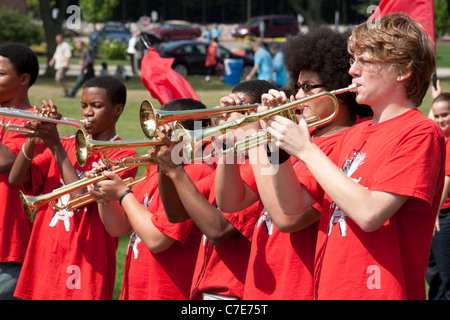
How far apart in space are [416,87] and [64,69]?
1913cm

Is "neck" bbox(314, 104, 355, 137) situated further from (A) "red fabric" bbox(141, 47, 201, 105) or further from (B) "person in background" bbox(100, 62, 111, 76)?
(B) "person in background" bbox(100, 62, 111, 76)

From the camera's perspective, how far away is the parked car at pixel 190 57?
27406 millimetres

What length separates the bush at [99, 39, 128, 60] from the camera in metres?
36.7

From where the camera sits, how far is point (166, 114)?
317cm

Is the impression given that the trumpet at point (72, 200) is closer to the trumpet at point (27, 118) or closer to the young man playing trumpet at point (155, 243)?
the young man playing trumpet at point (155, 243)

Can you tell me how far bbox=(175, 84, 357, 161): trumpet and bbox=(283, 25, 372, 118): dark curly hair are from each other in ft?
0.52

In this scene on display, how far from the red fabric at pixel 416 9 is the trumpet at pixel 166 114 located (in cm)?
172

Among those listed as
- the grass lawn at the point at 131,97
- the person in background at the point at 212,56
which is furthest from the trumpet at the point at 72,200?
the person in background at the point at 212,56

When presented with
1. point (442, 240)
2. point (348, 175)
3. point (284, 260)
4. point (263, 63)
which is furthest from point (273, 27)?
point (348, 175)

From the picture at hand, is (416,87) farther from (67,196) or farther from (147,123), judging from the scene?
(67,196)

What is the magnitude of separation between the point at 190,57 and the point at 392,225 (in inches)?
1004

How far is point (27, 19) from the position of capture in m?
38.7

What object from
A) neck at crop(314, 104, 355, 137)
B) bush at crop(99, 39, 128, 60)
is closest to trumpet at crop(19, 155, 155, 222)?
neck at crop(314, 104, 355, 137)
